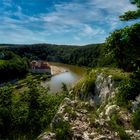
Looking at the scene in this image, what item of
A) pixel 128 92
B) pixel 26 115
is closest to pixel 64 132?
pixel 26 115

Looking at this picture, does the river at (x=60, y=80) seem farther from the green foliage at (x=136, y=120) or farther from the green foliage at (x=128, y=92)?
the green foliage at (x=136, y=120)

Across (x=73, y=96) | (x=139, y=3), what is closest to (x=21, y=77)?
(x=73, y=96)

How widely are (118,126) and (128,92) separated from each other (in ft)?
11.4

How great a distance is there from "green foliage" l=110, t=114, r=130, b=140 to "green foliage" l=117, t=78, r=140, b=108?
1837mm

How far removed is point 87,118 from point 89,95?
6918 millimetres

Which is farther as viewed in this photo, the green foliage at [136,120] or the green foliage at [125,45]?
the green foliage at [125,45]

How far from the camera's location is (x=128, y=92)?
14.2 metres

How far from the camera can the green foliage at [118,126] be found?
1035 centimetres

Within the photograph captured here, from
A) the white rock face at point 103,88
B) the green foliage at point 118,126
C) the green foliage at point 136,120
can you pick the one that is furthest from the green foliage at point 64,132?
the white rock face at point 103,88

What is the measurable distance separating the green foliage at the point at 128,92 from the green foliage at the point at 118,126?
184 cm

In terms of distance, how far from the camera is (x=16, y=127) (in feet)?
44.5

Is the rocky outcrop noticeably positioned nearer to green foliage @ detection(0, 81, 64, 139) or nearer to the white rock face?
green foliage @ detection(0, 81, 64, 139)

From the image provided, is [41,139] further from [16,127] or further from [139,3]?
[139,3]

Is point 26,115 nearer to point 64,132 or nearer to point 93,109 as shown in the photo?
point 93,109
